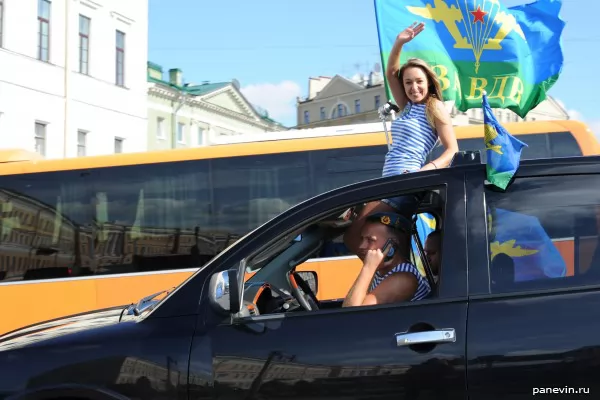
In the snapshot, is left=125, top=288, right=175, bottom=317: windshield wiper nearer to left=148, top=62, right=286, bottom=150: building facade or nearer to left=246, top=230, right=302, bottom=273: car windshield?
left=246, top=230, right=302, bottom=273: car windshield

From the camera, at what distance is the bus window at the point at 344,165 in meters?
10.0

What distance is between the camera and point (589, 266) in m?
3.21

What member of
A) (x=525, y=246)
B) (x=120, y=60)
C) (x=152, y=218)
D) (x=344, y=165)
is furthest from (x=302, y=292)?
(x=120, y=60)

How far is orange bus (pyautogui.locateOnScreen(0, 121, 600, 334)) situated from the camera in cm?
1011

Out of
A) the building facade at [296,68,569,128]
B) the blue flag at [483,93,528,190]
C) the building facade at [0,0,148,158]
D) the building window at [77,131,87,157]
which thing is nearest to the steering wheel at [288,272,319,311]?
the blue flag at [483,93,528,190]

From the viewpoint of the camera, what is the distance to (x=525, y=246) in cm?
329

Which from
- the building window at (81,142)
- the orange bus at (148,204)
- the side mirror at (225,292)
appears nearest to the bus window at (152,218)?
the orange bus at (148,204)

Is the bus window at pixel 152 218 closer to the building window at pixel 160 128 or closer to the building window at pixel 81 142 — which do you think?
the building window at pixel 81 142

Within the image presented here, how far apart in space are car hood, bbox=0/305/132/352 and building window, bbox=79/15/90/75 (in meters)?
26.9

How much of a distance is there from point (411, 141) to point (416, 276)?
4.86ft

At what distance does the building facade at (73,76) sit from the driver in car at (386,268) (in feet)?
79.5

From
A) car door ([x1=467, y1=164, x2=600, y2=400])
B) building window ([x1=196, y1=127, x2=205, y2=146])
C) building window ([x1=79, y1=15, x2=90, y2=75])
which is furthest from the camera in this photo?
building window ([x1=196, y1=127, x2=205, y2=146])

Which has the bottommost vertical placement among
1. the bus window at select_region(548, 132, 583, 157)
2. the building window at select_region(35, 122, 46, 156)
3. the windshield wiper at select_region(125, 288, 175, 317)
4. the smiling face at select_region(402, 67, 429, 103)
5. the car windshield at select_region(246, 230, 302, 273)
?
the windshield wiper at select_region(125, 288, 175, 317)

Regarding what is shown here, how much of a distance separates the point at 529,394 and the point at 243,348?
1120mm
